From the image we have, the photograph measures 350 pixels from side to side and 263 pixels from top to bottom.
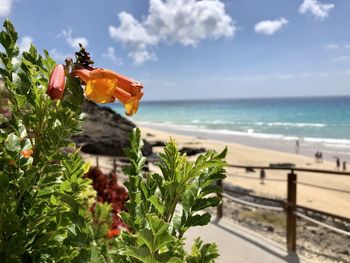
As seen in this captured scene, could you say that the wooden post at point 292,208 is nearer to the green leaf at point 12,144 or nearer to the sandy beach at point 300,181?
the sandy beach at point 300,181

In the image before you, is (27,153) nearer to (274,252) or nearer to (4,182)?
(4,182)

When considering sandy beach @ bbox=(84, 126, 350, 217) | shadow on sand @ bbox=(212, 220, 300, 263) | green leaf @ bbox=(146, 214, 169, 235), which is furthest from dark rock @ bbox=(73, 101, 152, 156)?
green leaf @ bbox=(146, 214, 169, 235)

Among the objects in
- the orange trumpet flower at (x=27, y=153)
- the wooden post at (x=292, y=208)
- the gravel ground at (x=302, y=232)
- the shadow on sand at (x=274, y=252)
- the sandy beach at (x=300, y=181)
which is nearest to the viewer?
the orange trumpet flower at (x=27, y=153)

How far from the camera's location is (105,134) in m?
18.8

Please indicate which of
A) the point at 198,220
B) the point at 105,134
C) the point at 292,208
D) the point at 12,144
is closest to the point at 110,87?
the point at 12,144

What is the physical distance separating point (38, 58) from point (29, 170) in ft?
1.02

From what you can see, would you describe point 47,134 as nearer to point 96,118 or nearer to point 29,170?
point 29,170

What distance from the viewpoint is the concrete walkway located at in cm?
446

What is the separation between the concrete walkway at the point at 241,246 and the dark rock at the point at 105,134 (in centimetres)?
1164

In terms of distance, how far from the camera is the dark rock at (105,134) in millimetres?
18172

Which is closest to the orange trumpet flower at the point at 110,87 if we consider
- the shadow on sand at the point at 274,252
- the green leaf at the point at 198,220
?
the green leaf at the point at 198,220

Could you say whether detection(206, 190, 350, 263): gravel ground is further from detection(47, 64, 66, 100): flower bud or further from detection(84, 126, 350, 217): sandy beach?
detection(47, 64, 66, 100): flower bud

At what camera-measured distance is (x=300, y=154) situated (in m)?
30.3

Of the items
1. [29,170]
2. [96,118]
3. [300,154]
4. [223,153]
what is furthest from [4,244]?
[300,154]
